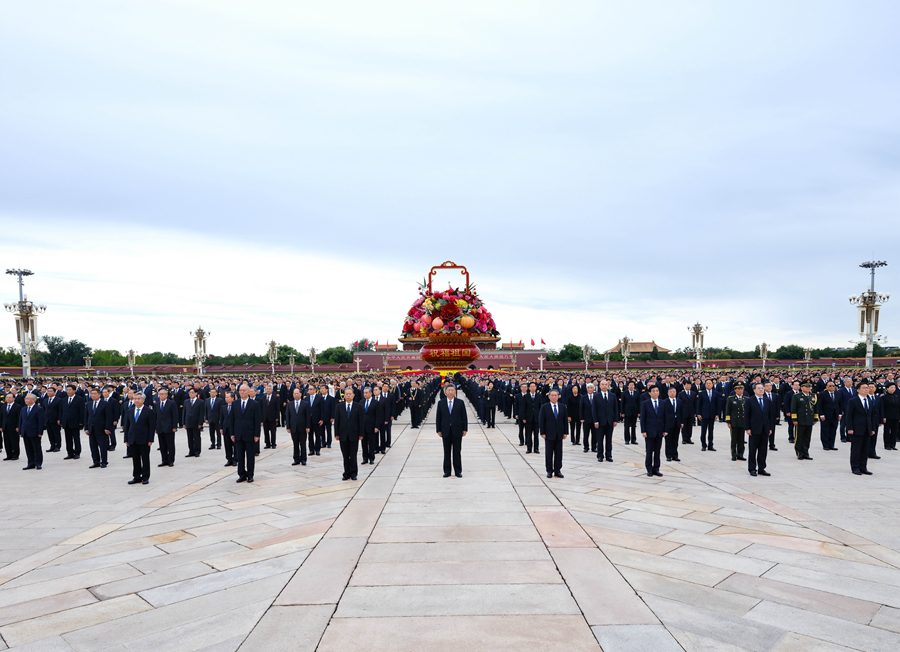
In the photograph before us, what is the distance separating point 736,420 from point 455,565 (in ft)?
33.3

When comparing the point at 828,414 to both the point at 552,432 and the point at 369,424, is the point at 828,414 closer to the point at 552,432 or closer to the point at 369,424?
the point at 552,432

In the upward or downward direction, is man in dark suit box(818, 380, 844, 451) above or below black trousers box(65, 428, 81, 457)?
above

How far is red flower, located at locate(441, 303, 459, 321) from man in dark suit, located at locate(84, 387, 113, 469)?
43.2 m

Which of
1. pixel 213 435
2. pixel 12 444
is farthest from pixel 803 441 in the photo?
pixel 12 444

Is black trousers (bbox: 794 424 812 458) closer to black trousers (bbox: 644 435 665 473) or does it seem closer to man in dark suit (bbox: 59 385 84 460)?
black trousers (bbox: 644 435 665 473)

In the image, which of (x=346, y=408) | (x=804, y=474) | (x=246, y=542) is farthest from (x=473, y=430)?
(x=246, y=542)

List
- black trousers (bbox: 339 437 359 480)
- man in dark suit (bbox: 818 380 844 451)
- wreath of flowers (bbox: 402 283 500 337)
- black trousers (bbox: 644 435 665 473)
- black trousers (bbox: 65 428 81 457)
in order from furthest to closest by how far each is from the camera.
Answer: wreath of flowers (bbox: 402 283 500 337), man in dark suit (bbox: 818 380 844 451), black trousers (bbox: 65 428 81 457), black trousers (bbox: 644 435 665 473), black trousers (bbox: 339 437 359 480)

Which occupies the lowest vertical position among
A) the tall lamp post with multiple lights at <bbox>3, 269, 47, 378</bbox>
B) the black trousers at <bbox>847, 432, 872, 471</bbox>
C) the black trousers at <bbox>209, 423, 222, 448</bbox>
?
the black trousers at <bbox>209, 423, 222, 448</bbox>

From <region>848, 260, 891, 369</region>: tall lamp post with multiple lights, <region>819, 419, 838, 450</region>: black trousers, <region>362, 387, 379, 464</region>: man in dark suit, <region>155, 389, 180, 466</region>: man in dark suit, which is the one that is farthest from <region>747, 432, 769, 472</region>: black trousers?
<region>848, 260, 891, 369</region>: tall lamp post with multiple lights

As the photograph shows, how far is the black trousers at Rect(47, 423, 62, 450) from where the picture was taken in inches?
590

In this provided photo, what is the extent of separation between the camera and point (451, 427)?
37.2 ft

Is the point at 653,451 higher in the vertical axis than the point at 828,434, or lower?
higher

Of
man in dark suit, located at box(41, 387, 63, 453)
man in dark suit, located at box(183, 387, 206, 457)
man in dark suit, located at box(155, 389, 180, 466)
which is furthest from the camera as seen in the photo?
man in dark suit, located at box(183, 387, 206, 457)

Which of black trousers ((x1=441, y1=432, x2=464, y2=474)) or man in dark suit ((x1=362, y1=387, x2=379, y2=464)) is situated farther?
man in dark suit ((x1=362, y1=387, x2=379, y2=464))
